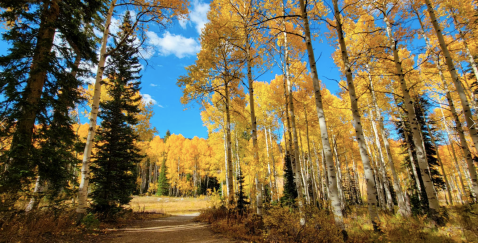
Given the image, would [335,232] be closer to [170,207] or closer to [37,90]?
[37,90]

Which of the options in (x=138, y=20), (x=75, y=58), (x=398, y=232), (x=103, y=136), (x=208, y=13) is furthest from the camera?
(x=208, y=13)

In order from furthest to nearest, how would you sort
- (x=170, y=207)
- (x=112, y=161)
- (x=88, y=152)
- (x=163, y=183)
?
(x=163, y=183) < (x=170, y=207) < (x=112, y=161) < (x=88, y=152)

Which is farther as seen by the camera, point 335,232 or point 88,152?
point 88,152

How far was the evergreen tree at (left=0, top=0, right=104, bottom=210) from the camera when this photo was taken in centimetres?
508

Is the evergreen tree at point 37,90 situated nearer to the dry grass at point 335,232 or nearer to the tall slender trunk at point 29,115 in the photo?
the tall slender trunk at point 29,115

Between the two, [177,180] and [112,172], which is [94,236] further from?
[177,180]

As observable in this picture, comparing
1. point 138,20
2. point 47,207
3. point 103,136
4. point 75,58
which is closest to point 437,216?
point 47,207

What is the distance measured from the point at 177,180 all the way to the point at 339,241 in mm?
33240

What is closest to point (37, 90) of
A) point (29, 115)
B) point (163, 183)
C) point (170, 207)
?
point (29, 115)

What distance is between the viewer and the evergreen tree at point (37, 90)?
5083mm

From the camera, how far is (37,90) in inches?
233

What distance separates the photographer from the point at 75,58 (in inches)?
295

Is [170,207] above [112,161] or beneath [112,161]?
beneath

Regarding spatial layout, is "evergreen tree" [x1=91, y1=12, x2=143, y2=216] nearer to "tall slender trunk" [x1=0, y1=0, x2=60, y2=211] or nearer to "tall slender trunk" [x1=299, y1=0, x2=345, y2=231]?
"tall slender trunk" [x1=0, y1=0, x2=60, y2=211]
